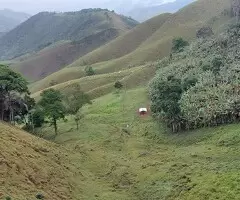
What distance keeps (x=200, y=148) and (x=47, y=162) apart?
884 inches

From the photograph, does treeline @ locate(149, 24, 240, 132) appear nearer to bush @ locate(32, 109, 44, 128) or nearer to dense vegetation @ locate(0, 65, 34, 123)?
bush @ locate(32, 109, 44, 128)

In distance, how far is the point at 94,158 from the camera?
65.5 m

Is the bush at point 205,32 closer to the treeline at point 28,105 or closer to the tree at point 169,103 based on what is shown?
the tree at point 169,103

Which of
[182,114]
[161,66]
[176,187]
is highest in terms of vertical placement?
[161,66]

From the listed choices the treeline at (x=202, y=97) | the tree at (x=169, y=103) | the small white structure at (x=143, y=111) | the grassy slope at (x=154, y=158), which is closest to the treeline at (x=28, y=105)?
the grassy slope at (x=154, y=158)

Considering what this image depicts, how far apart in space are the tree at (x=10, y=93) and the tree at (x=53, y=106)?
5293 millimetres

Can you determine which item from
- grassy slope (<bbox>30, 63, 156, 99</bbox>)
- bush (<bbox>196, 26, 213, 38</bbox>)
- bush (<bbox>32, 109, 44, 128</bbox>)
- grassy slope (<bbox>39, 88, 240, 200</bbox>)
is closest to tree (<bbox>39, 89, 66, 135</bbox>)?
bush (<bbox>32, 109, 44, 128</bbox>)

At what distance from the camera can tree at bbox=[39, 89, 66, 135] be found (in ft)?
269

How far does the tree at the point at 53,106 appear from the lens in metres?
82.1

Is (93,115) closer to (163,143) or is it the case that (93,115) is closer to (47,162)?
(163,143)

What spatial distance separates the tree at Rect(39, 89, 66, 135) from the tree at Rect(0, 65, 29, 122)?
5.29m

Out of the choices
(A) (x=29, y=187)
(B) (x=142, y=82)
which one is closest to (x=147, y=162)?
(A) (x=29, y=187)

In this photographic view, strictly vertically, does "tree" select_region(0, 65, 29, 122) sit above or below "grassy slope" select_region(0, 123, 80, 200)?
above

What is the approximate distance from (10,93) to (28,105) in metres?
7.41
